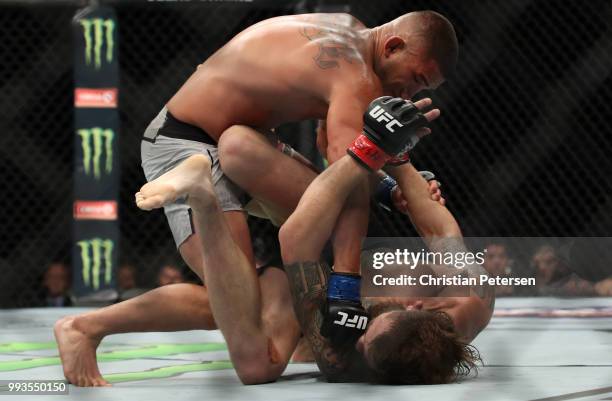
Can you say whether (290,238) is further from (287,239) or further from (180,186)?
(180,186)

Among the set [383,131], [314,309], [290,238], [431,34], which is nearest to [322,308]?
[314,309]

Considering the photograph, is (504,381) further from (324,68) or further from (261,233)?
(261,233)

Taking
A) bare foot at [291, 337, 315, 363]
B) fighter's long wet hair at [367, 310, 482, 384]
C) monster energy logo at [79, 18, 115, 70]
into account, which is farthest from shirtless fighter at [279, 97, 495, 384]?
monster energy logo at [79, 18, 115, 70]

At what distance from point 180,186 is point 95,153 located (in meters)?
2.19

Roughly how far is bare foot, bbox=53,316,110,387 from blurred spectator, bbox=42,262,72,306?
6.44 feet

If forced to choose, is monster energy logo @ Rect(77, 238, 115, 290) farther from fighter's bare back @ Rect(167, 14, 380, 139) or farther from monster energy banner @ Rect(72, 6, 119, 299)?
fighter's bare back @ Rect(167, 14, 380, 139)

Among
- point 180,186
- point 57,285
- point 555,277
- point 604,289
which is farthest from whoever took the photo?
point 57,285

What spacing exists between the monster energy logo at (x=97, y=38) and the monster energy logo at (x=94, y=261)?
648 millimetres

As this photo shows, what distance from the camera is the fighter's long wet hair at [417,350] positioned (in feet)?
5.14

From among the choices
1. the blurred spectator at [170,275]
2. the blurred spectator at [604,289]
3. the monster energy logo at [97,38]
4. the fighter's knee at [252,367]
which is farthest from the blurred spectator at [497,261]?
the monster energy logo at [97,38]

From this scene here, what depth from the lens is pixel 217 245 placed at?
1.57m

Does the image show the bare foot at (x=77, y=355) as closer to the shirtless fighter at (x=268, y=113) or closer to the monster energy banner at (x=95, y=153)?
the shirtless fighter at (x=268, y=113)

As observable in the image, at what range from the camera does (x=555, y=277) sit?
2346 millimetres

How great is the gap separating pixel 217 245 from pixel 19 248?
269 cm
